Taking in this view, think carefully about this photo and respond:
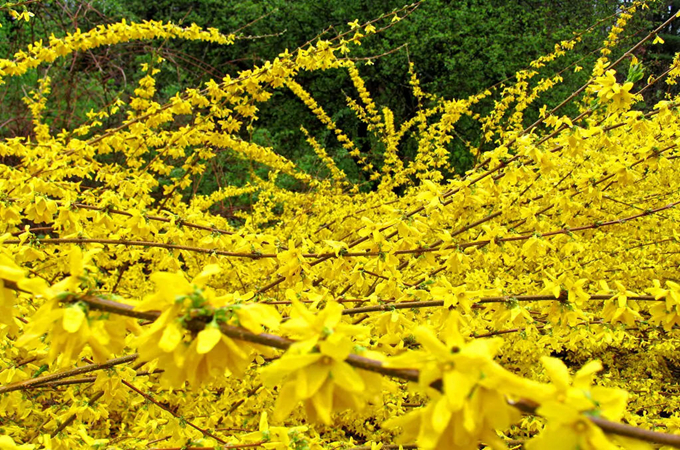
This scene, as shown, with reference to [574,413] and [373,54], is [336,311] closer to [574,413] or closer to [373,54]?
[574,413]

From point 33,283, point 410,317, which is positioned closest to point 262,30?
point 410,317

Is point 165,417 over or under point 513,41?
under

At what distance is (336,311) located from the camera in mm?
721

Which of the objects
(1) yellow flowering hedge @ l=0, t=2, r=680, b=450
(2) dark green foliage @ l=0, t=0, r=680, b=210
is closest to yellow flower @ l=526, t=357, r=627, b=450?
(1) yellow flowering hedge @ l=0, t=2, r=680, b=450

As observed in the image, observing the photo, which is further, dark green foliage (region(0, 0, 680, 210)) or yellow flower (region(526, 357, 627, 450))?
dark green foliage (region(0, 0, 680, 210))

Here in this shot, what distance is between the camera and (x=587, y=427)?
1.96 feet

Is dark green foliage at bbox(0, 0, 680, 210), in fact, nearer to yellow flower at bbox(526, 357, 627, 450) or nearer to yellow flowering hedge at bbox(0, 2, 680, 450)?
yellow flowering hedge at bbox(0, 2, 680, 450)

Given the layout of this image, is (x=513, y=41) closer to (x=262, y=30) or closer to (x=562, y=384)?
(x=262, y=30)

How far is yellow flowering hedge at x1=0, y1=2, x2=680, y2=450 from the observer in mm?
670

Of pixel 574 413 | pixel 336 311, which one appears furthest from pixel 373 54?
pixel 574 413

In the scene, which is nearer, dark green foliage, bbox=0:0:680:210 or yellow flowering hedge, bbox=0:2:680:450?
yellow flowering hedge, bbox=0:2:680:450

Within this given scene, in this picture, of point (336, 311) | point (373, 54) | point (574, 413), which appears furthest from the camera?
point (373, 54)

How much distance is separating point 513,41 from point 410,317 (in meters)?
7.17

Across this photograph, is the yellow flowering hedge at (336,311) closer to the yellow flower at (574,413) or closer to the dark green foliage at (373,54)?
the yellow flower at (574,413)
